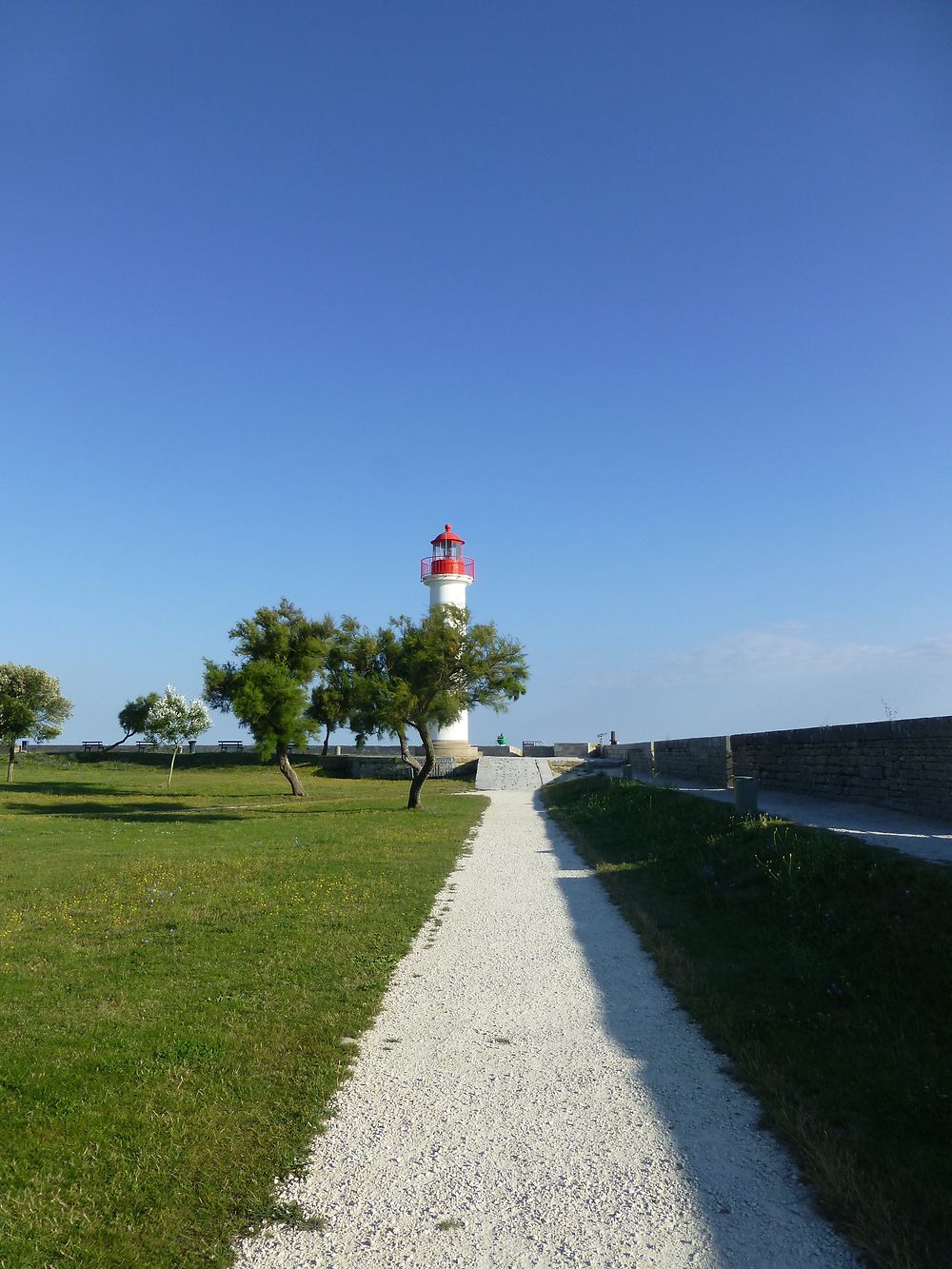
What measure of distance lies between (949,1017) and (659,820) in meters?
12.4

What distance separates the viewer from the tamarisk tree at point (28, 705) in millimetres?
43188

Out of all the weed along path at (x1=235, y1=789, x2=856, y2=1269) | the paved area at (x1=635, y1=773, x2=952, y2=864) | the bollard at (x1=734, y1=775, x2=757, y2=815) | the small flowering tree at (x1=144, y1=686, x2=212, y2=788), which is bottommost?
the weed along path at (x1=235, y1=789, x2=856, y2=1269)

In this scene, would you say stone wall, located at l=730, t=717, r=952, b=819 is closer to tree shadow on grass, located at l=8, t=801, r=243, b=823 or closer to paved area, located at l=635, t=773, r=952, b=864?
paved area, located at l=635, t=773, r=952, b=864

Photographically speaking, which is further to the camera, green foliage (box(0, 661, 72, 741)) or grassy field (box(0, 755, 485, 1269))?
green foliage (box(0, 661, 72, 741))

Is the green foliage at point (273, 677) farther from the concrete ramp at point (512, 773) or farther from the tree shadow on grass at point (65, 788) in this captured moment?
the concrete ramp at point (512, 773)

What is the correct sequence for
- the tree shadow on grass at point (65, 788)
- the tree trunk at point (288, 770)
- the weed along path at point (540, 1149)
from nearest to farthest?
the weed along path at point (540, 1149), the tree trunk at point (288, 770), the tree shadow on grass at point (65, 788)

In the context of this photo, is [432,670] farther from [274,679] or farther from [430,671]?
[274,679]

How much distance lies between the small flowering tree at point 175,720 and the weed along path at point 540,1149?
3878 cm

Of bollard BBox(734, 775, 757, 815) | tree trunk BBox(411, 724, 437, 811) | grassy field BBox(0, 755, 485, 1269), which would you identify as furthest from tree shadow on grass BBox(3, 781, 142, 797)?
bollard BBox(734, 775, 757, 815)

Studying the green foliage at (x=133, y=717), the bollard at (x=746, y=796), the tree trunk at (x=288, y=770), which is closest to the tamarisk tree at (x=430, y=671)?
the tree trunk at (x=288, y=770)

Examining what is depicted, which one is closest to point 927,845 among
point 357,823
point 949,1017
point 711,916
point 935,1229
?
point 711,916

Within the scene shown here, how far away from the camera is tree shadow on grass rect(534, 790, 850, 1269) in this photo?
425cm

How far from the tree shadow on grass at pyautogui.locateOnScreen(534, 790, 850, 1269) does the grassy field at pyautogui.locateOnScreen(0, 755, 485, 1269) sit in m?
2.30

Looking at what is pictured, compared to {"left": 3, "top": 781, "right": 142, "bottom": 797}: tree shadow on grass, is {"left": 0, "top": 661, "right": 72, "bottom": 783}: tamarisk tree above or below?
above
